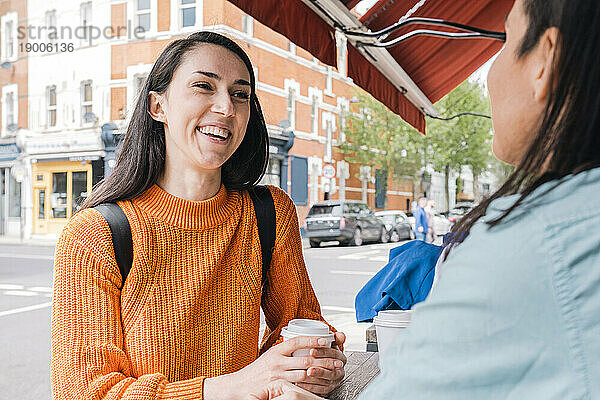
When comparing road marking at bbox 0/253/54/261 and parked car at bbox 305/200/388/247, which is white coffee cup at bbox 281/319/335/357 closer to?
→ road marking at bbox 0/253/54/261

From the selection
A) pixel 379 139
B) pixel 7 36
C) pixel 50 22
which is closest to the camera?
pixel 50 22

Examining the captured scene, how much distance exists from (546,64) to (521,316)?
30 cm

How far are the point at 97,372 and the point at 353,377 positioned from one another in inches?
27.0

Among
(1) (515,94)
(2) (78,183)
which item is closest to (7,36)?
(2) (78,183)

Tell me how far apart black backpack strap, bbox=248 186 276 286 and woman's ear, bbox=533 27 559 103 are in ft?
3.89

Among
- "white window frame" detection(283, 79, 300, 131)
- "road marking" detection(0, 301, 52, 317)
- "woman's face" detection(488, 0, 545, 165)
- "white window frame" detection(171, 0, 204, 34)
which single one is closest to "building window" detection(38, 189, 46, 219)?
"white window frame" detection(171, 0, 204, 34)

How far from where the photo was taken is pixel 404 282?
110 inches

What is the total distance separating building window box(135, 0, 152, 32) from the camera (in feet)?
67.2

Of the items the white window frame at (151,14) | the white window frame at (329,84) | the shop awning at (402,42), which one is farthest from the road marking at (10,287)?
the white window frame at (329,84)

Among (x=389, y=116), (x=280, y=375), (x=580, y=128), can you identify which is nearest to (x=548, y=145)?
(x=580, y=128)

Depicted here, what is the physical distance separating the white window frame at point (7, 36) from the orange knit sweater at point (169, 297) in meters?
25.2

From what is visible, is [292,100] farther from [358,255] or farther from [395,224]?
[358,255]

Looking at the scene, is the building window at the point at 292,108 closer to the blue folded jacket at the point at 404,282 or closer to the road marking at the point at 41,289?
the road marking at the point at 41,289

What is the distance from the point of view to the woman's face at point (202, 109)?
175 centimetres
